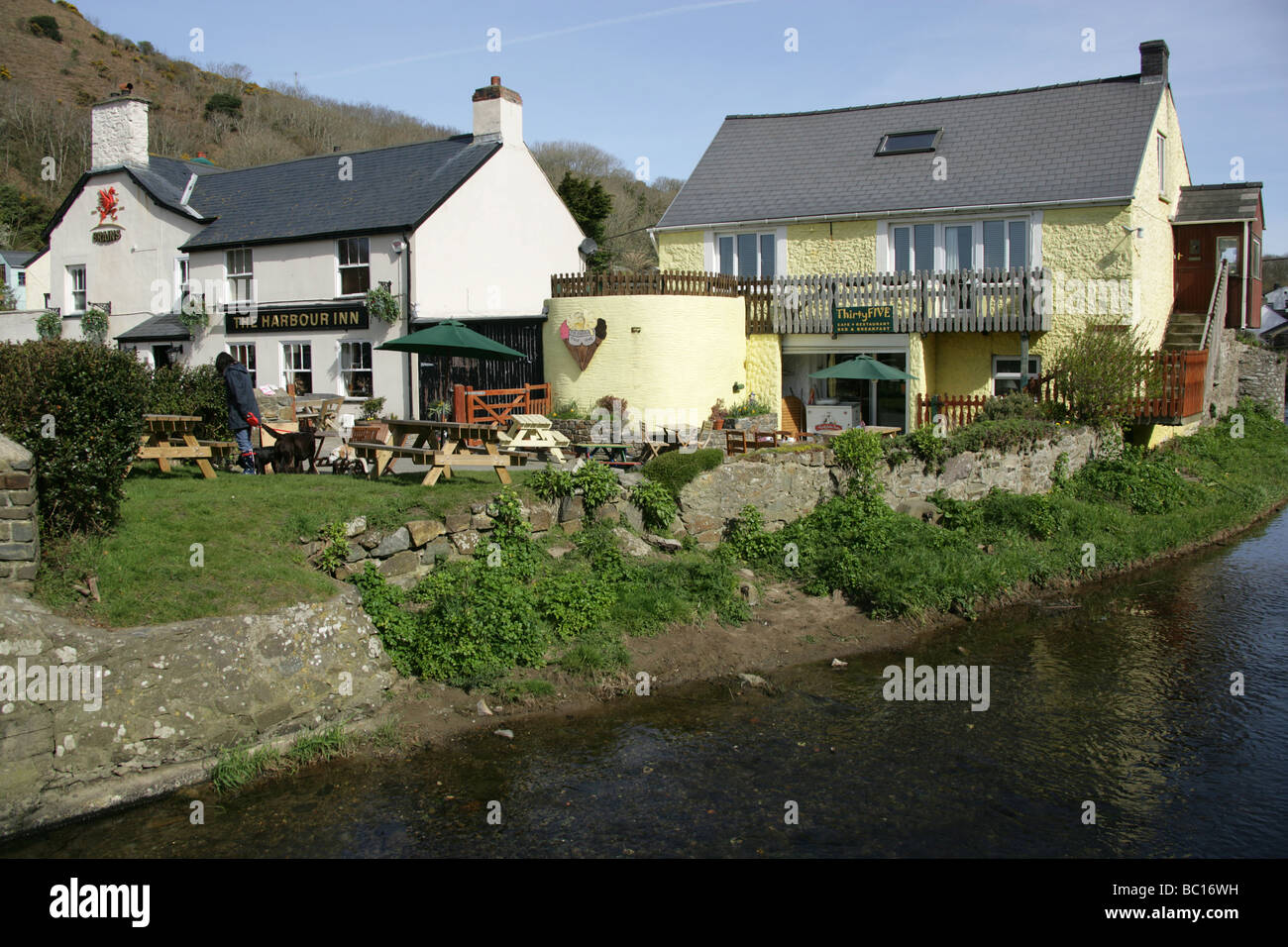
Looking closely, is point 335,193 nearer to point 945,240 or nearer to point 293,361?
point 293,361

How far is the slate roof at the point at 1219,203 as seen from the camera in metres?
26.6

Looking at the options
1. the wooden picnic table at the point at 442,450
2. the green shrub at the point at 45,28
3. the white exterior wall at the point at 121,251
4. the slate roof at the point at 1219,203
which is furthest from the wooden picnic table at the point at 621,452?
the green shrub at the point at 45,28

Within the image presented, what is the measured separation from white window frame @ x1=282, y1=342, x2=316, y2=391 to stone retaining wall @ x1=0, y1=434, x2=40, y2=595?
16209 millimetres

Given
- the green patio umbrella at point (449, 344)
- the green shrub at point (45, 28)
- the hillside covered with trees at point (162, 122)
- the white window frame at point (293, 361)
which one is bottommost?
the green patio umbrella at point (449, 344)

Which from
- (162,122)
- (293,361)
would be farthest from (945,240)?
(162,122)

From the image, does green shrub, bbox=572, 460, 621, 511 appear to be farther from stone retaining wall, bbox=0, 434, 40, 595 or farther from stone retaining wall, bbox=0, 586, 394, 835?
stone retaining wall, bbox=0, 434, 40, 595

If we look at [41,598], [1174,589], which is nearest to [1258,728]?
[1174,589]

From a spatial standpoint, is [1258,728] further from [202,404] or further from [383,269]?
[383,269]

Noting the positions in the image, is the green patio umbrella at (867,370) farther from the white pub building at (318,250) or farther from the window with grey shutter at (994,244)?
the white pub building at (318,250)

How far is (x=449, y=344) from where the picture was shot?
623 inches

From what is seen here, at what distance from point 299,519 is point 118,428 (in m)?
2.25

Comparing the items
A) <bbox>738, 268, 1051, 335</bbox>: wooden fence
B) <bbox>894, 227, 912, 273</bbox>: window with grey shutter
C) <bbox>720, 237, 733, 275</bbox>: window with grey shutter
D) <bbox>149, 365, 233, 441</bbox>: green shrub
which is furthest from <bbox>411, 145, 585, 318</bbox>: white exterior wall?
<bbox>894, 227, 912, 273</bbox>: window with grey shutter

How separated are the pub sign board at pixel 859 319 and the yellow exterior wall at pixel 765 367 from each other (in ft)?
4.90

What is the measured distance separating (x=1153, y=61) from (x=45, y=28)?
77.4 m
